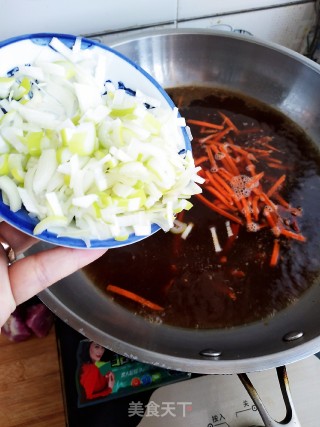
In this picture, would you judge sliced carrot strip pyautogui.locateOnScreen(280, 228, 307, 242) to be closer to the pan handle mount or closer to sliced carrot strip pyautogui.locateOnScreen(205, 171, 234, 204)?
sliced carrot strip pyautogui.locateOnScreen(205, 171, 234, 204)

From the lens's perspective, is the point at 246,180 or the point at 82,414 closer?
the point at 82,414

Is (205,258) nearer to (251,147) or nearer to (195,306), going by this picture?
(195,306)

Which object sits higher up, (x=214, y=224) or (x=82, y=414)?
(x=214, y=224)

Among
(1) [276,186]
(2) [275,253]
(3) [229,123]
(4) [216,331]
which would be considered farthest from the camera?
(3) [229,123]

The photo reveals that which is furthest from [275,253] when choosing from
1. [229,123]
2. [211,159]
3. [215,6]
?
[215,6]

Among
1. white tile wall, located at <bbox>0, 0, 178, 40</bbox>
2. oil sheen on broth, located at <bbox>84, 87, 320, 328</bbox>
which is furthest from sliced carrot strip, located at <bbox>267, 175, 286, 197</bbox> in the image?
white tile wall, located at <bbox>0, 0, 178, 40</bbox>

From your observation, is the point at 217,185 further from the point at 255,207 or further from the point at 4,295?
the point at 4,295

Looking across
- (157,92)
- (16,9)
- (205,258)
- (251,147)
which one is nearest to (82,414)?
(205,258)
